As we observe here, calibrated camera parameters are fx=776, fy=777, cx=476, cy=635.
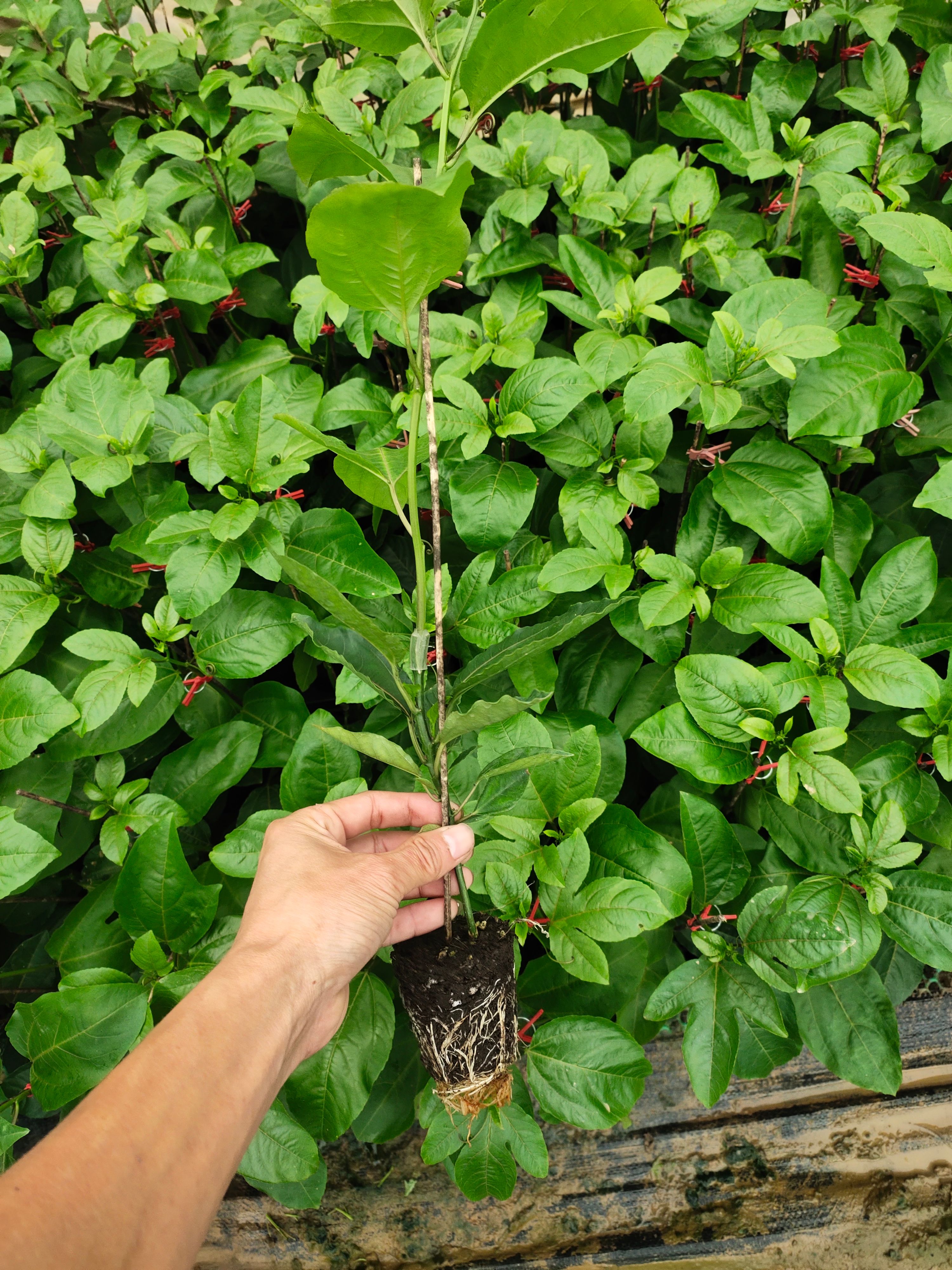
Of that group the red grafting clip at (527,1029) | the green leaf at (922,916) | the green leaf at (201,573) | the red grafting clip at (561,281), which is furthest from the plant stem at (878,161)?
the red grafting clip at (527,1029)

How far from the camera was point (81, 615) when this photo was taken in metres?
1.46

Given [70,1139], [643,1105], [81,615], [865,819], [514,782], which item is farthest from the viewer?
[643,1105]

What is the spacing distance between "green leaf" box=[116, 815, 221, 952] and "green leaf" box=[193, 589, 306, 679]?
26 cm

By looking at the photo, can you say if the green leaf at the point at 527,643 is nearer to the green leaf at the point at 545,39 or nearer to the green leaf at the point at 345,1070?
the green leaf at the point at 545,39

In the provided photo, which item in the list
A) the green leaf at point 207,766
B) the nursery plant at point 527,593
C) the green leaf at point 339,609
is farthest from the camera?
the green leaf at point 207,766

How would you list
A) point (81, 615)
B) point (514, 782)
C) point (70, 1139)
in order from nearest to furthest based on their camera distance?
point (70, 1139) → point (514, 782) → point (81, 615)

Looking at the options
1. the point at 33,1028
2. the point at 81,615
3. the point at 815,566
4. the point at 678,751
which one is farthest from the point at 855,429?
the point at 33,1028

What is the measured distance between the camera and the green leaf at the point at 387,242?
25.4 inches

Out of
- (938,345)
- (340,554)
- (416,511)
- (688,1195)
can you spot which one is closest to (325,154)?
(416,511)

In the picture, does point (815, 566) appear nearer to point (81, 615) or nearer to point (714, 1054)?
Answer: point (714, 1054)

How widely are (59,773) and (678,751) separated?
3.48 feet

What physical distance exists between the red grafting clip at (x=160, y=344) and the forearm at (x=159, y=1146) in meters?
1.27

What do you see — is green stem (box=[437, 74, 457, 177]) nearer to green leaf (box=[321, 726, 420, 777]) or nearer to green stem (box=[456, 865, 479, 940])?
green leaf (box=[321, 726, 420, 777])

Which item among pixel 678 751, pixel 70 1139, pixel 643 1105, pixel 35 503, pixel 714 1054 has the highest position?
pixel 35 503
